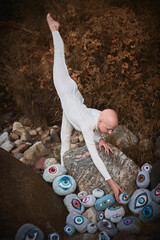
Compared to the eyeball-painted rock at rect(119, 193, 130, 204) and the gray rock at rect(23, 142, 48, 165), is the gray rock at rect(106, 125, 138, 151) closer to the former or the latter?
the eyeball-painted rock at rect(119, 193, 130, 204)

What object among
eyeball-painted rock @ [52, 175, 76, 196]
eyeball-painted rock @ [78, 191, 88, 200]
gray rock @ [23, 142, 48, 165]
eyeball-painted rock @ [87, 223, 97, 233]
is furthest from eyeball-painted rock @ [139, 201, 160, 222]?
gray rock @ [23, 142, 48, 165]

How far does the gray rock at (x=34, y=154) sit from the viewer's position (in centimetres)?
312

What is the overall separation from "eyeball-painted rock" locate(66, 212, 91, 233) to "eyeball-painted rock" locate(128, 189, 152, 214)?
49 cm

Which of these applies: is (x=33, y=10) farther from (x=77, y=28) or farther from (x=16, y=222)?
(x=16, y=222)

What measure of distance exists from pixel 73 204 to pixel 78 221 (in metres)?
0.20

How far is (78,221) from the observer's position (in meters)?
2.01

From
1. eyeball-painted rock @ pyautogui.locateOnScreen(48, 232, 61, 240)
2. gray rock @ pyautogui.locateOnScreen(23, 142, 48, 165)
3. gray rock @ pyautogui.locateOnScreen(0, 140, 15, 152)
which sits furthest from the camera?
gray rock @ pyautogui.locateOnScreen(0, 140, 15, 152)

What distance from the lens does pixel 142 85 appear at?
3.43 meters

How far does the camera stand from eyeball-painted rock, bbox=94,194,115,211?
2.15 meters

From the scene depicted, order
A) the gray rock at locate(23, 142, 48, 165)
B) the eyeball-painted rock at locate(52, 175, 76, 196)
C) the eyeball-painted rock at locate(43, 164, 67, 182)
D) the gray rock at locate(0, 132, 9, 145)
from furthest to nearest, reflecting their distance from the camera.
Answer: the gray rock at locate(0, 132, 9, 145), the gray rock at locate(23, 142, 48, 165), the eyeball-painted rock at locate(43, 164, 67, 182), the eyeball-painted rock at locate(52, 175, 76, 196)

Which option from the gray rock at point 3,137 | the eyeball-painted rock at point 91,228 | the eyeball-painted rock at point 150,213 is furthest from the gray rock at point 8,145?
the eyeball-painted rock at point 150,213

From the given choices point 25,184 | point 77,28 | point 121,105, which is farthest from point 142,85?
point 25,184

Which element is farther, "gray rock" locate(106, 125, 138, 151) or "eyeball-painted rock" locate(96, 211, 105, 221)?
"gray rock" locate(106, 125, 138, 151)

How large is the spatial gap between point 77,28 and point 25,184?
2985 millimetres
